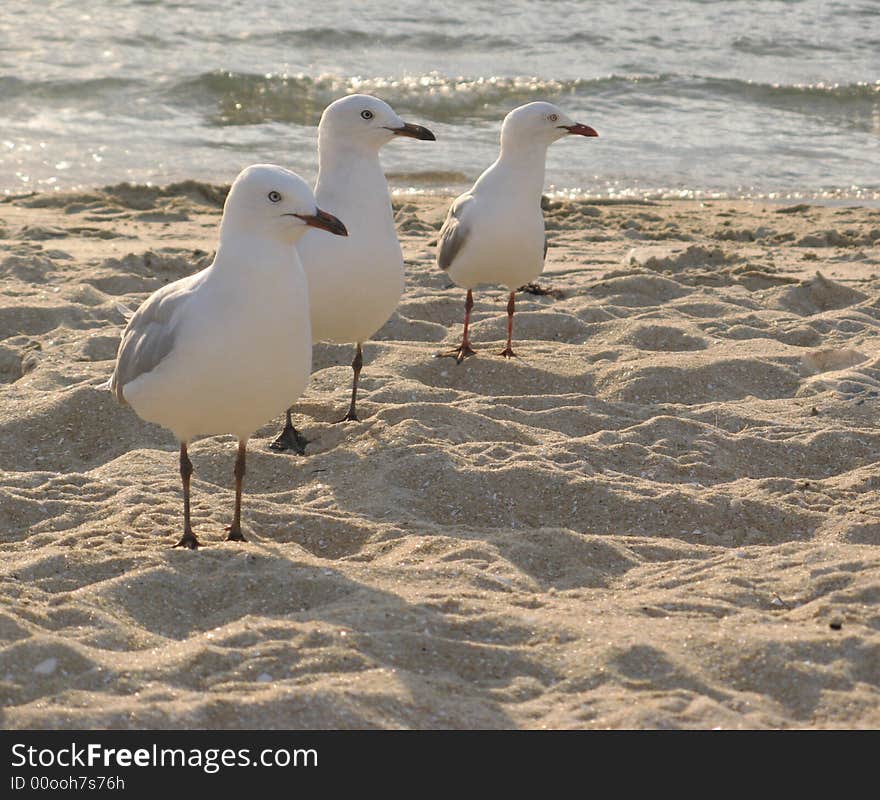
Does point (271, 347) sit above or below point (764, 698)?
above

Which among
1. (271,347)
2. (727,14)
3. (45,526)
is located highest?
(727,14)

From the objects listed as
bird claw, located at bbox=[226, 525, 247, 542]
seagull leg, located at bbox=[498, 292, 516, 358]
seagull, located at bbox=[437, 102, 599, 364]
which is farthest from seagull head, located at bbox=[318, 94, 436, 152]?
bird claw, located at bbox=[226, 525, 247, 542]

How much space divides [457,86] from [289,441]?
1079 cm

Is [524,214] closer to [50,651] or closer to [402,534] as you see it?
[402,534]

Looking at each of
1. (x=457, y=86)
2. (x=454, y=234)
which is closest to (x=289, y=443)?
(x=454, y=234)

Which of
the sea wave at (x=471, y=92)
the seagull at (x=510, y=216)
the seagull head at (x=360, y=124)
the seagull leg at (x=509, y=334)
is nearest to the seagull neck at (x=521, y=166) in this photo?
the seagull at (x=510, y=216)

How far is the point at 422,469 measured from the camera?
16.7 ft

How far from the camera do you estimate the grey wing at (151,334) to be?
169 inches

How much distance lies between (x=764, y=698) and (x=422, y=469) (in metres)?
1.91

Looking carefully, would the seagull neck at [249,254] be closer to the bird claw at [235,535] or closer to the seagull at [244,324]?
the seagull at [244,324]

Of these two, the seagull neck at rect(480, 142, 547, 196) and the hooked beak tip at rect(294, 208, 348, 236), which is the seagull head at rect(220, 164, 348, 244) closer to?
the hooked beak tip at rect(294, 208, 348, 236)

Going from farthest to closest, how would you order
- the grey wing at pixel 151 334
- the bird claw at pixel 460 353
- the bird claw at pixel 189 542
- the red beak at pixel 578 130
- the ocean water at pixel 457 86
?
1. the ocean water at pixel 457 86
2. the red beak at pixel 578 130
3. the bird claw at pixel 460 353
4. the bird claw at pixel 189 542
5. the grey wing at pixel 151 334

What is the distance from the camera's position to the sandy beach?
11.6ft
